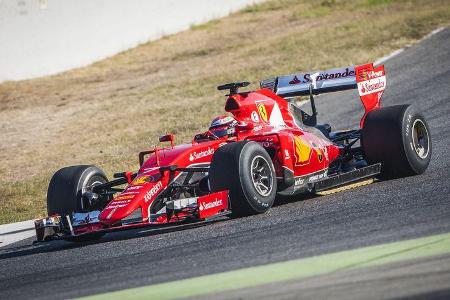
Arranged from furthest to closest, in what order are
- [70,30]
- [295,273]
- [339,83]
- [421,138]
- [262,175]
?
[70,30]
[339,83]
[421,138]
[262,175]
[295,273]

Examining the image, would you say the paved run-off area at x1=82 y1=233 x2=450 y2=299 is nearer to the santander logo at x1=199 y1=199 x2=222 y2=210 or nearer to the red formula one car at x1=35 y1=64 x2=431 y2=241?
the santander logo at x1=199 y1=199 x2=222 y2=210

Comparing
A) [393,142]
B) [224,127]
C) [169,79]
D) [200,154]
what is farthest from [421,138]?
[169,79]

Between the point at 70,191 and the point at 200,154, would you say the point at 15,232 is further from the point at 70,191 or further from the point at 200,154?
the point at 200,154

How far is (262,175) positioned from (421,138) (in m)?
2.63

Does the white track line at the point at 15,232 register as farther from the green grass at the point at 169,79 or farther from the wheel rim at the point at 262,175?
the wheel rim at the point at 262,175

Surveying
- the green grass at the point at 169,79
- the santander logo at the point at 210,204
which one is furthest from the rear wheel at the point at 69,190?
the green grass at the point at 169,79

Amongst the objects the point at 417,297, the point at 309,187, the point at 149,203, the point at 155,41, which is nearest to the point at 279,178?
the point at 309,187

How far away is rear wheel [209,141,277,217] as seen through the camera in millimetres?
9789

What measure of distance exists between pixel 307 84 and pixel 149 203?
3.45 metres

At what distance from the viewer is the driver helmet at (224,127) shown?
1109 cm

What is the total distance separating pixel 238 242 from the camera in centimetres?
866

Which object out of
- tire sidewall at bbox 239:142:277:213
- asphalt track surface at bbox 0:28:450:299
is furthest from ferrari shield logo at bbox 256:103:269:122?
tire sidewall at bbox 239:142:277:213

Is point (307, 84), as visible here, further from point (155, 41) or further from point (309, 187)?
point (155, 41)

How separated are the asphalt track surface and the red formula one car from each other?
21 cm
